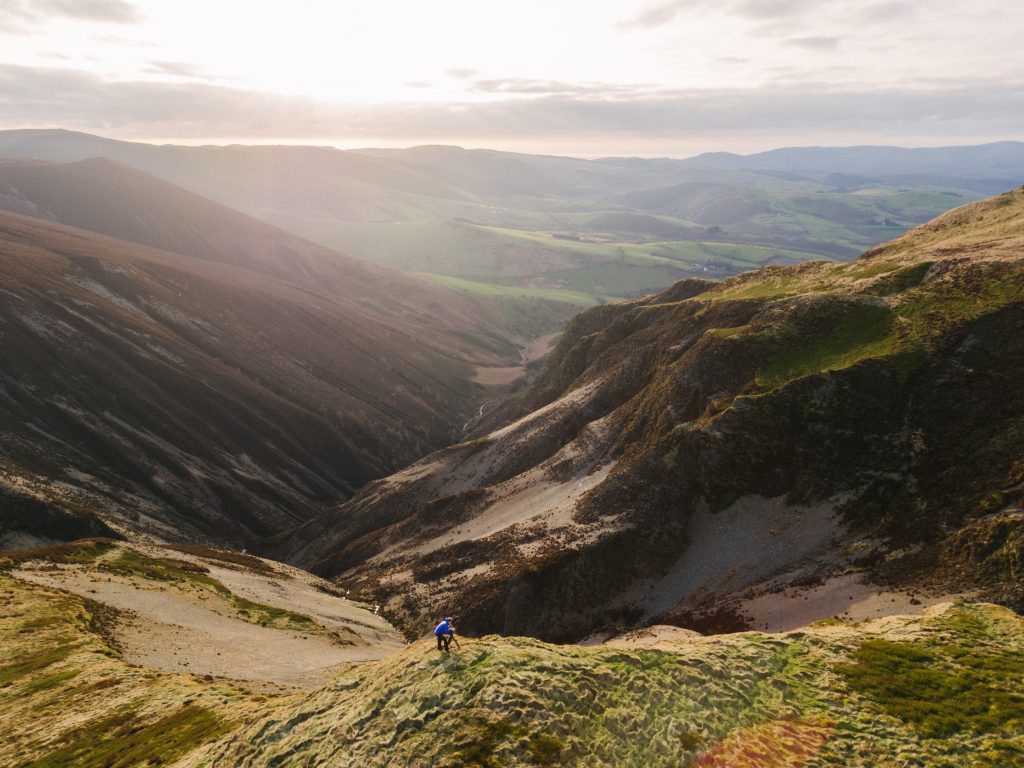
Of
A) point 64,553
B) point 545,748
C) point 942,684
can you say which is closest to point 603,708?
point 545,748

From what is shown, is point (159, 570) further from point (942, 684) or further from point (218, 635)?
point (942, 684)

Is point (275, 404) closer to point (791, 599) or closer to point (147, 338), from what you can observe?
point (147, 338)

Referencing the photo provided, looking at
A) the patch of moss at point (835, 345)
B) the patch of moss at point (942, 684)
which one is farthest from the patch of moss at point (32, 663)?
the patch of moss at point (835, 345)

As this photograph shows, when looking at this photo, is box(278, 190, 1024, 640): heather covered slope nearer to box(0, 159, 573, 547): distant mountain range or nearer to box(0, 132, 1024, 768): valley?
box(0, 132, 1024, 768): valley

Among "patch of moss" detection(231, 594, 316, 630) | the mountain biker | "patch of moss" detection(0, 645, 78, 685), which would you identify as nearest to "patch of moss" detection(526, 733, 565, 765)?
the mountain biker

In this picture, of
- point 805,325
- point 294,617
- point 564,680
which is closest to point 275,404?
point 294,617

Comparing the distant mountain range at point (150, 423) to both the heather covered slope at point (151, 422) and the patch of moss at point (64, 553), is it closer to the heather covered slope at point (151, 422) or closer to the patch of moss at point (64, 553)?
the heather covered slope at point (151, 422)
